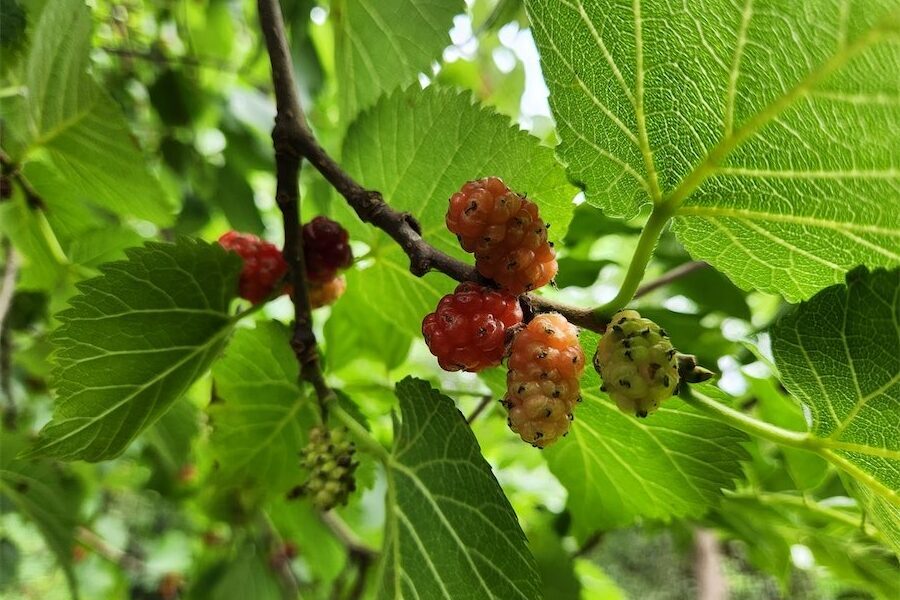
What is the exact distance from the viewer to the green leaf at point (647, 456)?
1.92ft

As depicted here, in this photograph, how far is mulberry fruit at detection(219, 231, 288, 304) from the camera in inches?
27.4

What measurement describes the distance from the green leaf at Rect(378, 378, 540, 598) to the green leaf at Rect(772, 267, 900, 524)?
8.5 inches

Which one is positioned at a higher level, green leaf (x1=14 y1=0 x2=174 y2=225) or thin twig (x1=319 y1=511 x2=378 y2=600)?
green leaf (x1=14 y1=0 x2=174 y2=225)

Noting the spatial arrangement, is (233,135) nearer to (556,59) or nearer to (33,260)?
(33,260)

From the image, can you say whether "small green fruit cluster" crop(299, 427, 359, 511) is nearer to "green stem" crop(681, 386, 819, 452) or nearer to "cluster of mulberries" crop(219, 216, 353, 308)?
"cluster of mulberries" crop(219, 216, 353, 308)

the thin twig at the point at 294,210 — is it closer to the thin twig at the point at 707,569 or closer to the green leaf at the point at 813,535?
the green leaf at the point at 813,535

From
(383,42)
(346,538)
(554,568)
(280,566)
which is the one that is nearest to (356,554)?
(346,538)

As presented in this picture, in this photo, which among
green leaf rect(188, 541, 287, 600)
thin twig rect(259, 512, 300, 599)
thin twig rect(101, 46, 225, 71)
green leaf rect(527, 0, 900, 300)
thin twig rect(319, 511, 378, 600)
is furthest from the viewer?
thin twig rect(259, 512, 300, 599)

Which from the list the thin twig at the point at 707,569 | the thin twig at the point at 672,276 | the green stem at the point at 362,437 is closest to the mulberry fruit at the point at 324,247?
the green stem at the point at 362,437

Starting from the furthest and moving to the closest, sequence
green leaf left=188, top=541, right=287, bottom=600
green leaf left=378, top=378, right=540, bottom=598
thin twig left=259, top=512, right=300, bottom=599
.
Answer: thin twig left=259, top=512, right=300, bottom=599 < green leaf left=188, top=541, right=287, bottom=600 < green leaf left=378, top=378, right=540, bottom=598

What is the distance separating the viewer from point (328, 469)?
61cm

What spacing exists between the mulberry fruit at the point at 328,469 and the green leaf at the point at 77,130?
393 mm

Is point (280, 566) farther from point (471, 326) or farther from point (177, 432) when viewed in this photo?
point (471, 326)

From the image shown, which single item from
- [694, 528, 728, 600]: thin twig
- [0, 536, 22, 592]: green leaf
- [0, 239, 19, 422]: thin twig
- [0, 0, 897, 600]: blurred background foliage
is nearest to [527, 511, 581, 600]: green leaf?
[0, 0, 897, 600]: blurred background foliage
